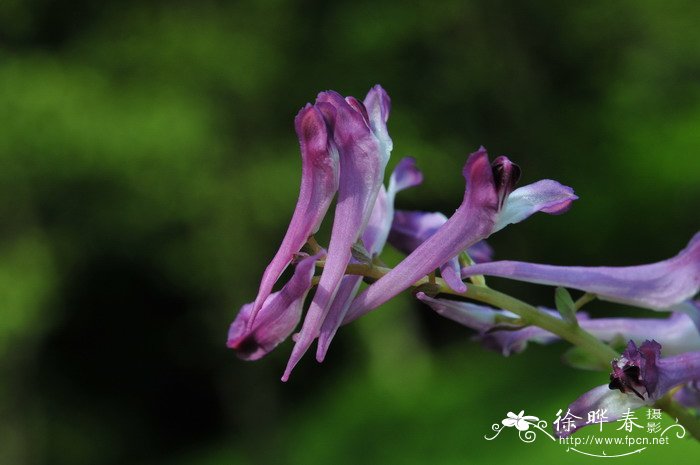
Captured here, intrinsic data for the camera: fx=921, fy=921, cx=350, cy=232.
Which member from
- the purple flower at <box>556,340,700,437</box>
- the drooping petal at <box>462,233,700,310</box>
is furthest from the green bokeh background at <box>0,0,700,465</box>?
the purple flower at <box>556,340,700,437</box>

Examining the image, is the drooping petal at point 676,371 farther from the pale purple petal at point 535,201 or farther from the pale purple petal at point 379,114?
the pale purple petal at point 379,114

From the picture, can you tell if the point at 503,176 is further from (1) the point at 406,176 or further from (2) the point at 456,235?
(1) the point at 406,176

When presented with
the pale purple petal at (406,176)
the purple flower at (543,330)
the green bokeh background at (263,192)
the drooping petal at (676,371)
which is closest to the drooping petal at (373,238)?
the pale purple petal at (406,176)

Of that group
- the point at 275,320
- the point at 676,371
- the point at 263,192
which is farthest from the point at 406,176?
the point at 263,192

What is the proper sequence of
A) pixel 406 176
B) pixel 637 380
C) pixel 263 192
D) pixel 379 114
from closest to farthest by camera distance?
pixel 637 380 → pixel 379 114 → pixel 406 176 → pixel 263 192

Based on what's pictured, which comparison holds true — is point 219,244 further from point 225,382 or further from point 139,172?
point 225,382

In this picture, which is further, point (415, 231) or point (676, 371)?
point (415, 231)

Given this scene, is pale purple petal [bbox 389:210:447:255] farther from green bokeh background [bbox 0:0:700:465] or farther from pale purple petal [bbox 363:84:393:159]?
green bokeh background [bbox 0:0:700:465]
